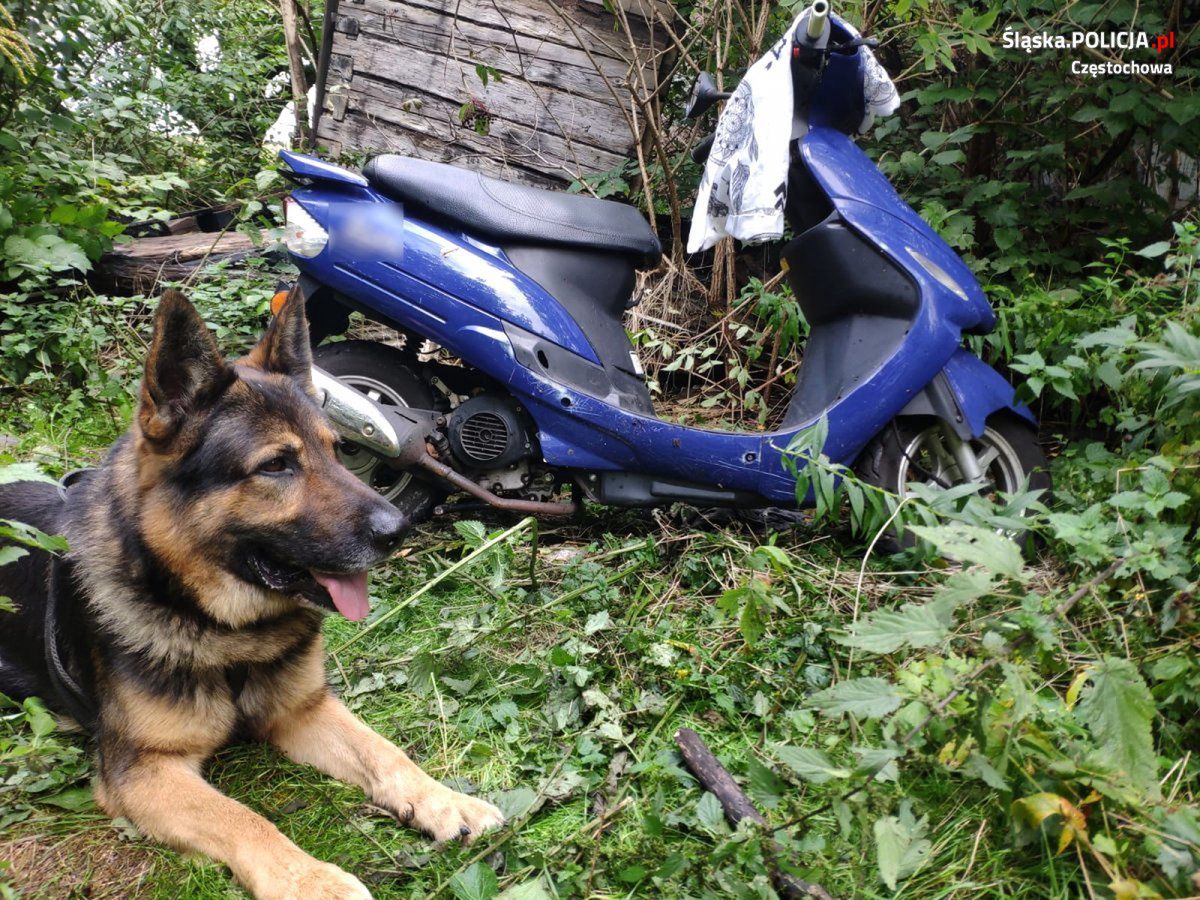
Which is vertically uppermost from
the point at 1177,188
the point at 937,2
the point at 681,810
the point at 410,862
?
the point at 937,2

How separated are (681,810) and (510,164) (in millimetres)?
4662

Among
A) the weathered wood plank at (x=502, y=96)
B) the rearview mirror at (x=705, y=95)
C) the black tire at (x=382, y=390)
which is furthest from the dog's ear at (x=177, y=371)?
the weathered wood plank at (x=502, y=96)

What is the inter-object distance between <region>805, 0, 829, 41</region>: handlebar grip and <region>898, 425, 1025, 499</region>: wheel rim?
1.50m

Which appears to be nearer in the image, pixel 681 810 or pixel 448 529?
pixel 681 810

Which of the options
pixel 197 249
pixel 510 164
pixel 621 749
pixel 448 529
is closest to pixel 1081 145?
pixel 510 164

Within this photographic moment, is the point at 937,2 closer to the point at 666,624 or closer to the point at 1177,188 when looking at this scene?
the point at 1177,188

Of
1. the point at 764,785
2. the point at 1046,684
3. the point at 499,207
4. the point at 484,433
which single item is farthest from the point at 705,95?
the point at 764,785

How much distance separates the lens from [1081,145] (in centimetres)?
464

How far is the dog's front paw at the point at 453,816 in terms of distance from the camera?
2066mm

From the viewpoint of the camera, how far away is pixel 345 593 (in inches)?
88.4

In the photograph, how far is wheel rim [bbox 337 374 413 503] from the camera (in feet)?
11.2

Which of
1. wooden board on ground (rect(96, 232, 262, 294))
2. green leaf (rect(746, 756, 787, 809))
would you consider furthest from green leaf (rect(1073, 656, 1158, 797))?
wooden board on ground (rect(96, 232, 262, 294))

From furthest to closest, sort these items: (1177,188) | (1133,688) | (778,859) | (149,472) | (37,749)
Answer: (1177,188)
(149,472)
(37,749)
(778,859)
(1133,688)

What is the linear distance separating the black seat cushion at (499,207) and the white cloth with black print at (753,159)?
36cm
